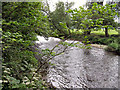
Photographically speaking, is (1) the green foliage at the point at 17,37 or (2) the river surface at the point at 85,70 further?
(2) the river surface at the point at 85,70

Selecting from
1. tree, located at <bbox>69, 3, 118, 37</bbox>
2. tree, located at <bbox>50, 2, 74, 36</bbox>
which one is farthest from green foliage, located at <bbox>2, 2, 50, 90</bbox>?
tree, located at <bbox>69, 3, 118, 37</bbox>

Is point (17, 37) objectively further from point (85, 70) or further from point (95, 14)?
point (85, 70)

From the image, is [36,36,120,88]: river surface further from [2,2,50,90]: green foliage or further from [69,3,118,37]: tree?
[69,3,118,37]: tree

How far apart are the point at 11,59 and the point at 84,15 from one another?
0.69 metres

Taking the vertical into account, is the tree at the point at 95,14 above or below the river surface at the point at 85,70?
above

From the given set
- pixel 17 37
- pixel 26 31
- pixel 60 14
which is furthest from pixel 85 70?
pixel 17 37

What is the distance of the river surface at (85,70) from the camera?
1.64 metres

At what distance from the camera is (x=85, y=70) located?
2008 millimetres

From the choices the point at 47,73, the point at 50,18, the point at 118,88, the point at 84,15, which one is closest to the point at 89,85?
the point at 118,88

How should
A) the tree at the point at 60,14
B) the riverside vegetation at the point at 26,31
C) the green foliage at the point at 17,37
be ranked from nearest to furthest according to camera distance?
the riverside vegetation at the point at 26,31 → the green foliage at the point at 17,37 → the tree at the point at 60,14

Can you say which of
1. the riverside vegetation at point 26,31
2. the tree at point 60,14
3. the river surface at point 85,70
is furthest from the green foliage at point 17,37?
the river surface at point 85,70

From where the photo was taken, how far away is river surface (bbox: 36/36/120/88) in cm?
164

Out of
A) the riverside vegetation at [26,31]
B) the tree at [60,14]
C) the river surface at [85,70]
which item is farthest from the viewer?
the river surface at [85,70]

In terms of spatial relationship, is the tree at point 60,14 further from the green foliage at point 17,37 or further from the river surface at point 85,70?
the river surface at point 85,70
